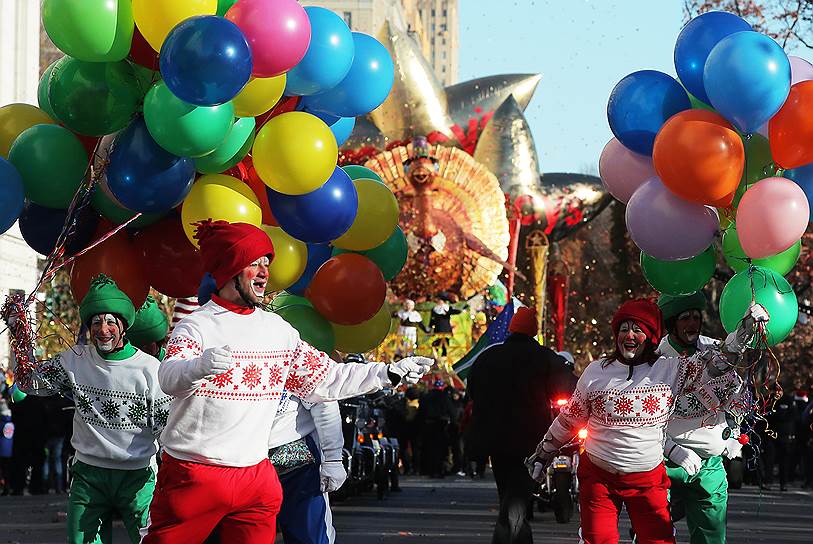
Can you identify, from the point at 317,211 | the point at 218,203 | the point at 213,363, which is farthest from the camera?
the point at 317,211

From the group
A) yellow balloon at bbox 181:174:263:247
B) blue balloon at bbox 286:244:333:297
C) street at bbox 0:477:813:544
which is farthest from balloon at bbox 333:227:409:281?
street at bbox 0:477:813:544

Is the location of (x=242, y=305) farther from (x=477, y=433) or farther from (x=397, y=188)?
(x=397, y=188)

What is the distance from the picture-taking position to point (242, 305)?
7.23m

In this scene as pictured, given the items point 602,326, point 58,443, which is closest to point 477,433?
point 58,443

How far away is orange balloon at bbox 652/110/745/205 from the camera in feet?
29.8

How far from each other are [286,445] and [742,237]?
8.99ft

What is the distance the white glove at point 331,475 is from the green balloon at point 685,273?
2435mm

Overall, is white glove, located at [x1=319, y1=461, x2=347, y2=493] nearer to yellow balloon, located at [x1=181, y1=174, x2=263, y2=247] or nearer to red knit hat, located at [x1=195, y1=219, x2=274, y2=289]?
yellow balloon, located at [x1=181, y1=174, x2=263, y2=247]

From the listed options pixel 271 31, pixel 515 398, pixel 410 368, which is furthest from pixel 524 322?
pixel 410 368

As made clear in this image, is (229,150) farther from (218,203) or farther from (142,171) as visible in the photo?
(142,171)

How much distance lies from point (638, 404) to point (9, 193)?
12.0ft

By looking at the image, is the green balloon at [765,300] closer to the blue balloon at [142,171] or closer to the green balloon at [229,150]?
the green balloon at [229,150]

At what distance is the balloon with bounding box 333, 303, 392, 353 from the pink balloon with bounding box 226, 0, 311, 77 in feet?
6.86

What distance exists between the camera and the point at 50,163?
9523 millimetres
